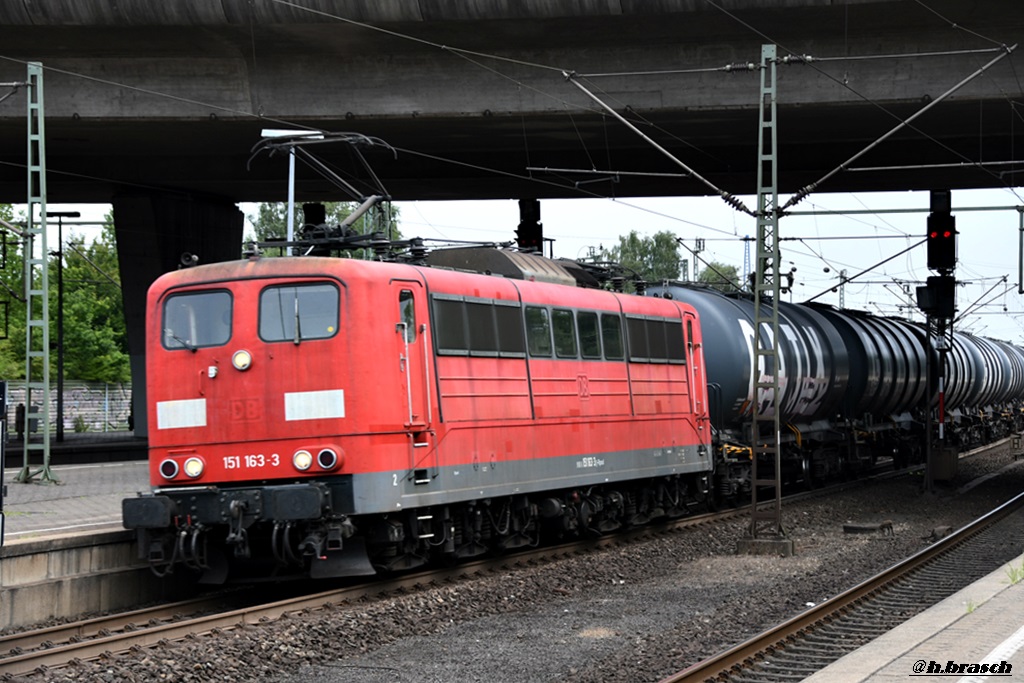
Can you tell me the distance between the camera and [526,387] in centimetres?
1638

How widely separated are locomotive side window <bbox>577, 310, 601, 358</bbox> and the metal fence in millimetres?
40115

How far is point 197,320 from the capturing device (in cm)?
1422

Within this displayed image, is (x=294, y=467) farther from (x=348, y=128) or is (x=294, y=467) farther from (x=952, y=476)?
(x=952, y=476)

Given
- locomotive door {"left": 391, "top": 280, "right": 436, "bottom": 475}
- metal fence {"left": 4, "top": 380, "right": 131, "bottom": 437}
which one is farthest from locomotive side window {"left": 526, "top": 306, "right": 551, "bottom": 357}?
metal fence {"left": 4, "top": 380, "right": 131, "bottom": 437}

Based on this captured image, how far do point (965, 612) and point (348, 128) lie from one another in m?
19.6

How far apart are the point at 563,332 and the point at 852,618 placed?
5853 millimetres

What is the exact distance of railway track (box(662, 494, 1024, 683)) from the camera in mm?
10273

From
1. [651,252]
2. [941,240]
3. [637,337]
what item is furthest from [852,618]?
[651,252]

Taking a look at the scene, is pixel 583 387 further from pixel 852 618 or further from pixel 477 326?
pixel 852 618

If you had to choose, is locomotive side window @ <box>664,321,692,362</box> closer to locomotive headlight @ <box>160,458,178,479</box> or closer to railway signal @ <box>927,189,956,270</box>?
locomotive headlight @ <box>160,458,178,479</box>

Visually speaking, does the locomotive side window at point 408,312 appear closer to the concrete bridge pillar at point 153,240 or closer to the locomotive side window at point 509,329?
the locomotive side window at point 509,329

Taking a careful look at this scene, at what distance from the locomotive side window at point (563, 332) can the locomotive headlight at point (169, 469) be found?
520cm

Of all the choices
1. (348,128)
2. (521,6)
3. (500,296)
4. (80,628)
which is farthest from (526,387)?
(348,128)

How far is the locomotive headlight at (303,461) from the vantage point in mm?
13281
